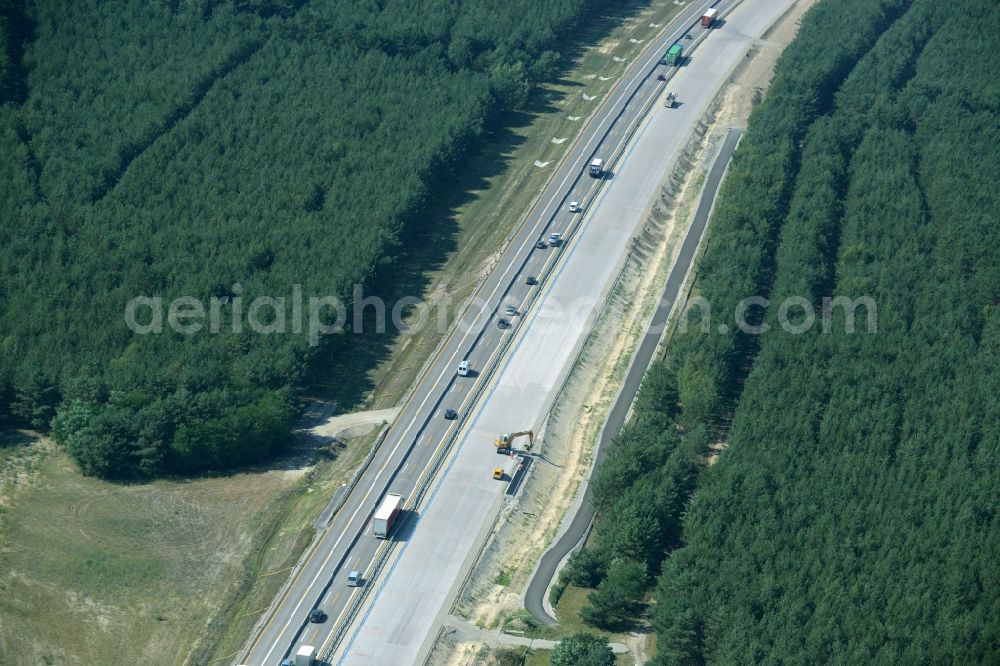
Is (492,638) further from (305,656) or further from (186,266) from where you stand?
(186,266)

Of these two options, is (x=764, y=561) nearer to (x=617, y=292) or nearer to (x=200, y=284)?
(x=617, y=292)

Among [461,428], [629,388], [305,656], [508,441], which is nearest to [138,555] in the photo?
[305,656]

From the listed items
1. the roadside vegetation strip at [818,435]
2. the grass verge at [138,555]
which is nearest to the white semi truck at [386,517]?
the grass verge at [138,555]

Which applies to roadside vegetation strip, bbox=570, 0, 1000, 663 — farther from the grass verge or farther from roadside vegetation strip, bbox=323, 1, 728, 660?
the grass verge

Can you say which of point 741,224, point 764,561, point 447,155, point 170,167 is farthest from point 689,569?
point 170,167

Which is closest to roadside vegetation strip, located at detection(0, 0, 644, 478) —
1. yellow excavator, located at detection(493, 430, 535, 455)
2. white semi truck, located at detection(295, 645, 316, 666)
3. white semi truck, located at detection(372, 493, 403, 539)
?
white semi truck, located at detection(372, 493, 403, 539)

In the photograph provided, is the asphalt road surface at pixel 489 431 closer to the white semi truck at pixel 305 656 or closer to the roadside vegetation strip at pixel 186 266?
the white semi truck at pixel 305 656
